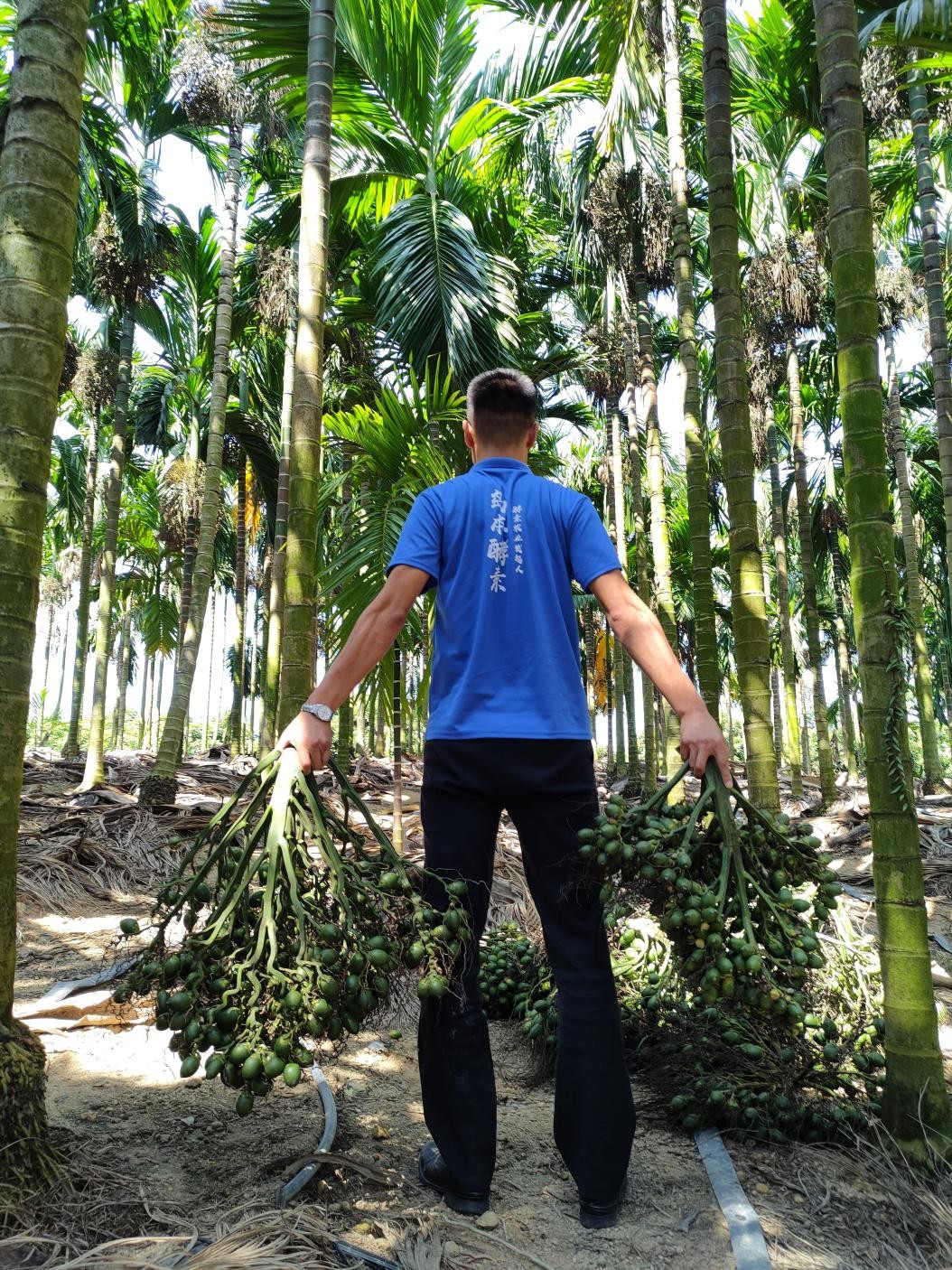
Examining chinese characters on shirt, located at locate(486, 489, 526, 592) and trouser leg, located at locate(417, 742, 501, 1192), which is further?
chinese characters on shirt, located at locate(486, 489, 526, 592)

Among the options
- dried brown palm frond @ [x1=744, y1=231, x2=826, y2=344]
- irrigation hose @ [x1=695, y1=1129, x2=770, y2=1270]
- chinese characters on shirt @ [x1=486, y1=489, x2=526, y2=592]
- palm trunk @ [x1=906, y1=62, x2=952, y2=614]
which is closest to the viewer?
irrigation hose @ [x1=695, y1=1129, x2=770, y2=1270]

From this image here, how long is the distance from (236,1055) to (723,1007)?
80.6 inches

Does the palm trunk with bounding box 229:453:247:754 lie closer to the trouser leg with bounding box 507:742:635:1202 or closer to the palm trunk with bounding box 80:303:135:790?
the palm trunk with bounding box 80:303:135:790

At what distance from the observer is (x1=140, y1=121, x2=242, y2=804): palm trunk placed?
9.22 m

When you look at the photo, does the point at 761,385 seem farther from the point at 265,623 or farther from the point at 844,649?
the point at 844,649

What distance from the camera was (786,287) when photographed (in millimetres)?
12422

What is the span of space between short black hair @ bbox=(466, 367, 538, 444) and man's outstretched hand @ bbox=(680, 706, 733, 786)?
112 centimetres

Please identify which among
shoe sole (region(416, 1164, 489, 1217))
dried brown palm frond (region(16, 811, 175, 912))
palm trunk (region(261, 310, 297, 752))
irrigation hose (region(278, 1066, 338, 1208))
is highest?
palm trunk (region(261, 310, 297, 752))

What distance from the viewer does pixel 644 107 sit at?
720 cm

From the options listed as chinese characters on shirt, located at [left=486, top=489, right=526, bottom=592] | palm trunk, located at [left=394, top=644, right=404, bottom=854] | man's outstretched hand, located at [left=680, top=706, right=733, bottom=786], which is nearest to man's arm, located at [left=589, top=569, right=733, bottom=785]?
man's outstretched hand, located at [left=680, top=706, right=733, bottom=786]

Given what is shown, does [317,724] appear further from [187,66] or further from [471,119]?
[187,66]

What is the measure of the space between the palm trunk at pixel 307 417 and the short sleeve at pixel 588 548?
138 cm

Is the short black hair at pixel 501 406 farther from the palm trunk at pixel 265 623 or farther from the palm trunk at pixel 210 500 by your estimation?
the palm trunk at pixel 265 623

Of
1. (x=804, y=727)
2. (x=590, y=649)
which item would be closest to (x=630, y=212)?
(x=804, y=727)
